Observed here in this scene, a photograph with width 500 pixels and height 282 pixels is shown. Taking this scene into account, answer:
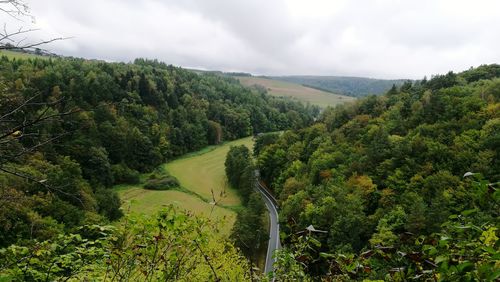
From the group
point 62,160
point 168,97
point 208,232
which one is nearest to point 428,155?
point 208,232

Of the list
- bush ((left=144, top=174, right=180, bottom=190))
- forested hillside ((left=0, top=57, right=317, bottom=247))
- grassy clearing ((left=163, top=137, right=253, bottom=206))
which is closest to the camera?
forested hillside ((left=0, top=57, right=317, bottom=247))

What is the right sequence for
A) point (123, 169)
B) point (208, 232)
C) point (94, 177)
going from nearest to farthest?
point (208, 232)
point (94, 177)
point (123, 169)

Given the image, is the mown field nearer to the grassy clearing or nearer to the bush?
the grassy clearing

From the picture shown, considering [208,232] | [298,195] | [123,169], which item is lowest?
[123,169]

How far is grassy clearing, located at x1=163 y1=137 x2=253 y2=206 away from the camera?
51331 millimetres

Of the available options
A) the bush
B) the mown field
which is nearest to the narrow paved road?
the mown field

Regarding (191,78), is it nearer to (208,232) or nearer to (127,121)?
(127,121)

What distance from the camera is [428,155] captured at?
30656 mm

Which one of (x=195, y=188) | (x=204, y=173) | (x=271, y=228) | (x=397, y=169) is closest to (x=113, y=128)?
(x=204, y=173)

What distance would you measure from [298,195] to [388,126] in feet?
46.9

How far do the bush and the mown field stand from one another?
0.92 metres

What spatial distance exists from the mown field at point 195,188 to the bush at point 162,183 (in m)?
0.92

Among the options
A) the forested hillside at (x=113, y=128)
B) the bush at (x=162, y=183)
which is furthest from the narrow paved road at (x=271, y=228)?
the forested hillside at (x=113, y=128)

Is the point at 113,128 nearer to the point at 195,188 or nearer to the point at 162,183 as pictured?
the point at 162,183
